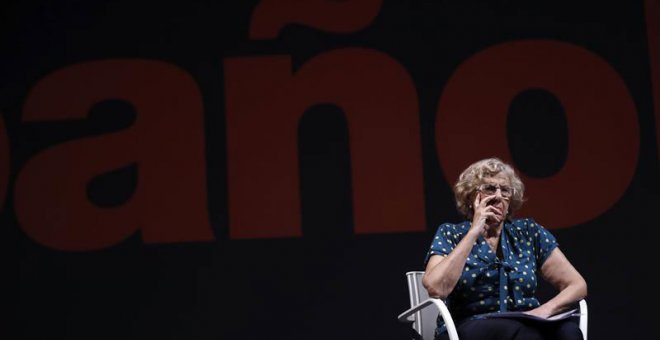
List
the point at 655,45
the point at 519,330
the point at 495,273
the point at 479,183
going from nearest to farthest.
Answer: the point at 519,330
the point at 495,273
the point at 479,183
the point at 655,45

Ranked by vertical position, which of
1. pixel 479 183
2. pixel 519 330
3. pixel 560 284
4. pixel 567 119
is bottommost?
pixel 519 330

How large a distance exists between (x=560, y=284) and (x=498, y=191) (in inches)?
15.0

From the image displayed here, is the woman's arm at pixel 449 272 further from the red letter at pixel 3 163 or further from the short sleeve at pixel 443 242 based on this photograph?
the red letter at pixel 3 163

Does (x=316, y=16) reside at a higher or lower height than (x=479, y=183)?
higher

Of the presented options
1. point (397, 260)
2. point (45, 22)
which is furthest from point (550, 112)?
point (45, 22)

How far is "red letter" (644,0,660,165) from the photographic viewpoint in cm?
469

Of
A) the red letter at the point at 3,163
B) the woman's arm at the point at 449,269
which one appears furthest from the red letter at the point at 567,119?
the red letter at the point at 3,163

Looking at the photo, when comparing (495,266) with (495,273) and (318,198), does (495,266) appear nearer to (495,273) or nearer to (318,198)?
(495,273)

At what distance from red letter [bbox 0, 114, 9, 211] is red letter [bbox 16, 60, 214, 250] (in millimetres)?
71

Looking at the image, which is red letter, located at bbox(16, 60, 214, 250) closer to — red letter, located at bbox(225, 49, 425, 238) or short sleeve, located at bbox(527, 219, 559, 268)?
red letter, located at bbox(225, 49, 425, 238)

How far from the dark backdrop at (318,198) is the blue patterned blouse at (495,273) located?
1.32 meters

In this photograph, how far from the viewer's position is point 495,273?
329 centimetres

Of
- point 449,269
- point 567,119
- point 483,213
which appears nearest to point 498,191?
point 483,213

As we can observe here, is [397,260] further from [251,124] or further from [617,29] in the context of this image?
[617,29]
